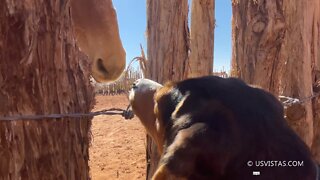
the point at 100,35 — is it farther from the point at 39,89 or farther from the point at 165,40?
the point at 39,89

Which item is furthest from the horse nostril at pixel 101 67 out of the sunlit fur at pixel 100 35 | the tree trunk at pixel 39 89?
the tree trunk at pixel 39 89

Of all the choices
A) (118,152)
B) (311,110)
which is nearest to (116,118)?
(118,152)

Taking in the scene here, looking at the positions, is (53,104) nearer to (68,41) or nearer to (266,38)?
(68,41)

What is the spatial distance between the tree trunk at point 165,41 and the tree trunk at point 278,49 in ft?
1.68

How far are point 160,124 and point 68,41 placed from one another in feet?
1.65

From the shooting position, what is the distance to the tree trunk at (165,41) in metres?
4.15

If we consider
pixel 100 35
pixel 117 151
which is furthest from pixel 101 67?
pixel 117 151

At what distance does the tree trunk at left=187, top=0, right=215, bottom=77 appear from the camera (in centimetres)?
596

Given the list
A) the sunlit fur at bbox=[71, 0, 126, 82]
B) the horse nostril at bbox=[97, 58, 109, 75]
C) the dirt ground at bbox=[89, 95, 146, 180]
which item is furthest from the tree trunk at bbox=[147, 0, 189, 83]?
the dirt ground at bbox=[89, 95, 146, 180]

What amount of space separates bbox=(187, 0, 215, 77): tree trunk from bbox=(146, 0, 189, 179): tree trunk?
162cm

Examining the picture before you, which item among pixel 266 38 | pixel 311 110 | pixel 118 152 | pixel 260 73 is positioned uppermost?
pixel 266 38

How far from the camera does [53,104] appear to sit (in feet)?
6.04

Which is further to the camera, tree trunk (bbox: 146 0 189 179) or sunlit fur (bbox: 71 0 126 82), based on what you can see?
tree trunk (bbox: 146 0 189 179)

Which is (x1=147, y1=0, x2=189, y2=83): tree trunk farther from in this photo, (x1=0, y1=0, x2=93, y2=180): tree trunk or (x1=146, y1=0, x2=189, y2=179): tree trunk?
(x1=0, y1=0, x2=93, y2=180): tree trunk
